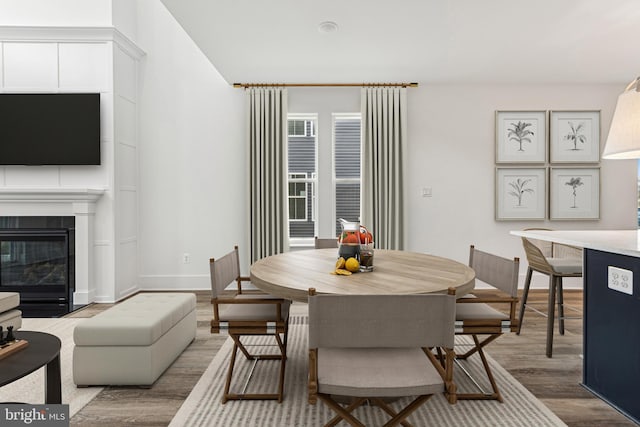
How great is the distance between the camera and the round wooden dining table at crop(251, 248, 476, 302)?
5.52 ft

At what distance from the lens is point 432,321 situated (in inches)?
51.7

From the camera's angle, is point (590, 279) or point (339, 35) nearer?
point (590, 279)

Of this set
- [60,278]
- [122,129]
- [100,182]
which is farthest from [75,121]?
[60,278]

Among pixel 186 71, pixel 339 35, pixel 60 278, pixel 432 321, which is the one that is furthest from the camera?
pixel 186 71

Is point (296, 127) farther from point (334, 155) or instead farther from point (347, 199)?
point (347, 199)

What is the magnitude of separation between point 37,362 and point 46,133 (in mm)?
3686

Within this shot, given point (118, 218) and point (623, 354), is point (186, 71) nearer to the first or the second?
point (118, 218)

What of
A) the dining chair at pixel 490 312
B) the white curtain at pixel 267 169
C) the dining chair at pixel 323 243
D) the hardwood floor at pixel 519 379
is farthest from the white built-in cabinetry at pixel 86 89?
the dining chair at pixel 490 312

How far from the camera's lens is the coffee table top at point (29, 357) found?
137 cm

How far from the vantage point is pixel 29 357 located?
4.98 feet

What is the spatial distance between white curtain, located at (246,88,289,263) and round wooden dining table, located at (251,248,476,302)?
2.06 m

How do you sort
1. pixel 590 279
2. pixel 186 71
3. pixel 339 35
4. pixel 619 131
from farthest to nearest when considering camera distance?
1. pixel 186 71
2. pixel 339 35
3. pixel 590 279
4. pixel 619 131

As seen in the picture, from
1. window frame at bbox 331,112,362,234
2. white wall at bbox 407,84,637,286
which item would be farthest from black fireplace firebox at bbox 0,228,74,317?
white wall at bbox 407,84,637,286

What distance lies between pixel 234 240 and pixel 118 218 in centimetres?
138
